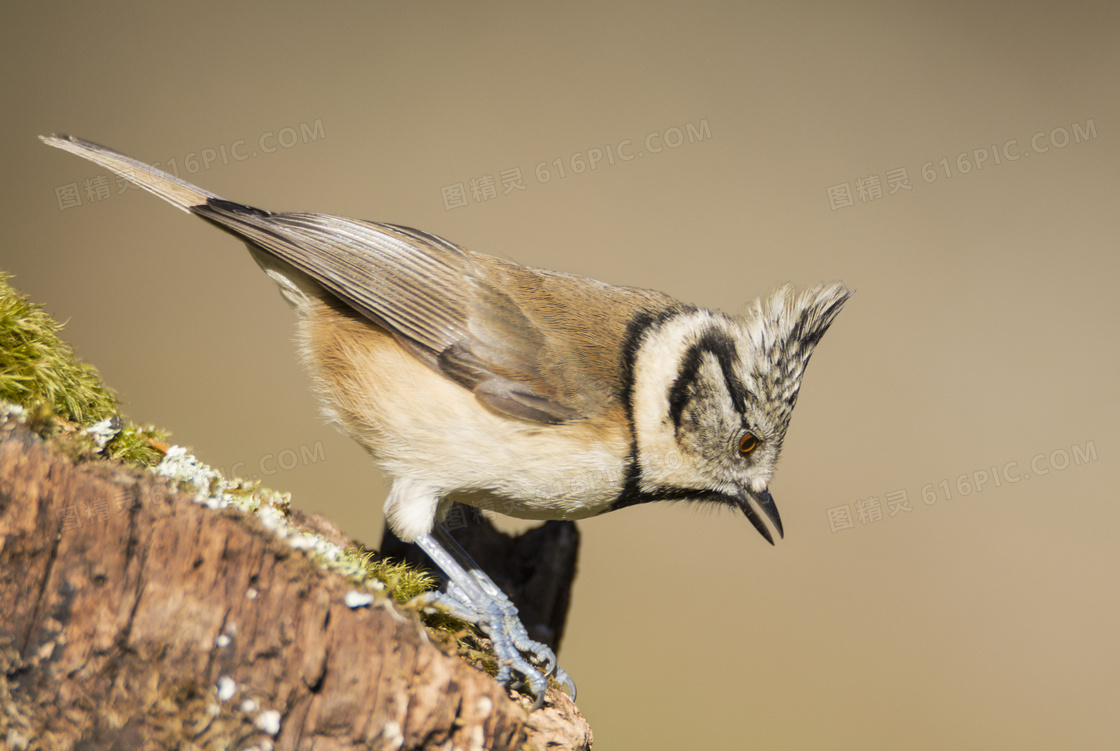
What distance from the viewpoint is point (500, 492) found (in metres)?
1.71

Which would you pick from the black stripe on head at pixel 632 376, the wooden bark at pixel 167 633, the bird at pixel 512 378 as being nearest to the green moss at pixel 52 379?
the wooden bark at pixel 167 633

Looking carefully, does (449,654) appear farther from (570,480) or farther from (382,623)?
(570,480)

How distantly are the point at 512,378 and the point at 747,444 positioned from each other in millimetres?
592

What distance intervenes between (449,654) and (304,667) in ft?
0.83

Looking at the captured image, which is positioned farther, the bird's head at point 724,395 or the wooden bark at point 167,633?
the bird's head at point 724,395

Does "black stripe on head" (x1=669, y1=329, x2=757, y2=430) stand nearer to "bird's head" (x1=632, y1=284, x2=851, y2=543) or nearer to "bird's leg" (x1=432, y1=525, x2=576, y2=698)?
"bird's head" (x1=632, y1=284, x2=851, y2=543)

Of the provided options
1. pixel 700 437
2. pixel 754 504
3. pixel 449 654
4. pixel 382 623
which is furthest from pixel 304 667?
pixel 754 504

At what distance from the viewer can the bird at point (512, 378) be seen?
5.59ft

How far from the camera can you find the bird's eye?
1.82 metres

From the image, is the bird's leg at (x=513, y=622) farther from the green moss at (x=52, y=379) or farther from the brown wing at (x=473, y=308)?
the green moss at (x=52, y=379)

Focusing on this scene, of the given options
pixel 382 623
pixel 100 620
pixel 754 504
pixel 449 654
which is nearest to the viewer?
pixel 100 620

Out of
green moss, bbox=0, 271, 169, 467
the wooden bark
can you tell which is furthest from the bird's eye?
green moss, bbox=0, 271, 169, 467

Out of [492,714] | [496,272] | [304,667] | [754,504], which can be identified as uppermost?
[496,272]

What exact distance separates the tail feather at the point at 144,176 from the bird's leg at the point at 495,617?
1002 millimetres
